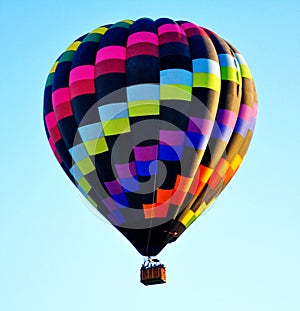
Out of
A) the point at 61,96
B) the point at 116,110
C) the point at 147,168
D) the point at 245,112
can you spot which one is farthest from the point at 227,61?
the point at 61,96

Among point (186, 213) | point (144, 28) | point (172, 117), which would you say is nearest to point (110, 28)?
point (144, 28)

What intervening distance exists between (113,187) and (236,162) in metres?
2.67

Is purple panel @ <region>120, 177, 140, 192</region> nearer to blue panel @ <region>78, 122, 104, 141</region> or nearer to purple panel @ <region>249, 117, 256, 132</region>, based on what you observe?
blue panel @ <region>78, 122, 104, 141</region>

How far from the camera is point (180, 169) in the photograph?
782 inches

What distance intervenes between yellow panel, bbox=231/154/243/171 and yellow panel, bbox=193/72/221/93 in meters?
1.51

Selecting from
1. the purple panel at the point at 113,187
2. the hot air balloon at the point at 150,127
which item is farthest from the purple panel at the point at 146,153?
the purple panel at the point at 113,187

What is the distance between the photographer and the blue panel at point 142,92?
65.7 ft

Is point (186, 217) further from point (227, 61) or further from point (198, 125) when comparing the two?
point (227, 61)

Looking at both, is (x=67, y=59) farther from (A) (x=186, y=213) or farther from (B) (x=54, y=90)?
(A) (x=186, y=213)

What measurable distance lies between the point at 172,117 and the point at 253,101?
213 cm

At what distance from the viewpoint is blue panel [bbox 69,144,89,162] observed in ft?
66.6

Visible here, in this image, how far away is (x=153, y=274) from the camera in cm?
1967

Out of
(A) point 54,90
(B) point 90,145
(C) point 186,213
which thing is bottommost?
(C) point 186,213

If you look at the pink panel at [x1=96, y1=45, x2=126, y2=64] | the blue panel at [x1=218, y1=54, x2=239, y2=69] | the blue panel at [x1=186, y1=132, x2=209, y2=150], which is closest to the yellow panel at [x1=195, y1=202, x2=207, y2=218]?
the blue panel at [x1=186, y1=132, x2=209, y2=150]
